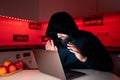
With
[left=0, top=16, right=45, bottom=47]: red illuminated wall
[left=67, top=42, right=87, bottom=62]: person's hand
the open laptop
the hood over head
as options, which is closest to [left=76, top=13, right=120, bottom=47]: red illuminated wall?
[left=0, top=16, right=45, bottom=47]: red illuminated wall

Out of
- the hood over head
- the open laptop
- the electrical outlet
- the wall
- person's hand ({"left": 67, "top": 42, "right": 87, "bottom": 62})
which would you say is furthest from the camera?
the wall

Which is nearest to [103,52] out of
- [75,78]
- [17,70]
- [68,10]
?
[75,78]

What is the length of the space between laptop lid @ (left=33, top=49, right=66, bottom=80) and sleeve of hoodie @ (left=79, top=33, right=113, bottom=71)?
1.08 ft

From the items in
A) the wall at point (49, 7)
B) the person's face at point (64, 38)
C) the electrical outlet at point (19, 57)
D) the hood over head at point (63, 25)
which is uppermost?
the wall at point (49, 7)

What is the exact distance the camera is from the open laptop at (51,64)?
91 centimetres

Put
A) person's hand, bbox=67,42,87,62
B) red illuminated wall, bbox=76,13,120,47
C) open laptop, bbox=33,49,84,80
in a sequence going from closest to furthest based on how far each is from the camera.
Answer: open laptop, bbox=33,49,84,80 → person's hand, bbox=67,42,87,62 → red illuminated wall, bbox=76,13,120,47

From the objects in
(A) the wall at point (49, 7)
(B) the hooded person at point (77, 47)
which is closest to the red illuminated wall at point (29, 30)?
(A) the wall at point (49, 7)

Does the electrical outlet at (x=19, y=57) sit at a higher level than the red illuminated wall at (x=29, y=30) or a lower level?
lower

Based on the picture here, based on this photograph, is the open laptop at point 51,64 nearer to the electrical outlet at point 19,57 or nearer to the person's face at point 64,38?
the person's face at point 64,38

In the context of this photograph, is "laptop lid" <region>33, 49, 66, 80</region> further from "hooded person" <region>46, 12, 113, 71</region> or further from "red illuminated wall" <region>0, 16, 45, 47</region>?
"red illuminated wall" <region>0, 16, 45, 47</region>

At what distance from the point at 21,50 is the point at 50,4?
84cm

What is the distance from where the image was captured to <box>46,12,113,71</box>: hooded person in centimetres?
123

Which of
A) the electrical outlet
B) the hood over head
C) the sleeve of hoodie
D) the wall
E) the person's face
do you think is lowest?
the electrical outlet

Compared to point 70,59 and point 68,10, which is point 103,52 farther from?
point 68,10
